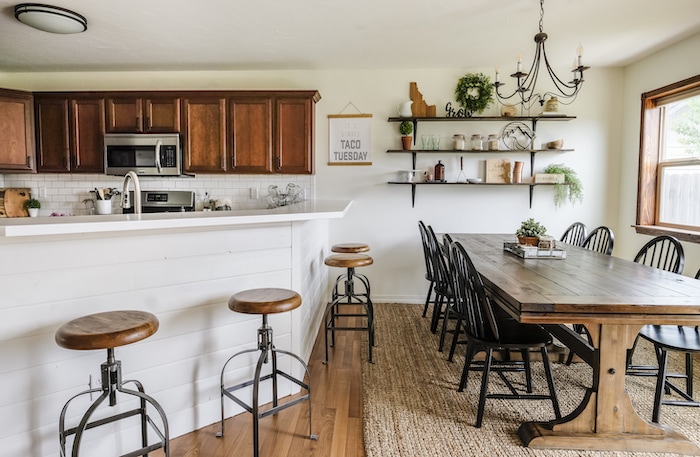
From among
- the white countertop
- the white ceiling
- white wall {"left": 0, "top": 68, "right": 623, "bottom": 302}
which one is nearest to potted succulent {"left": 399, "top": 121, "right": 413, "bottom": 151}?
white wall {"left": 0, "top": 68, "right": 623, "bottom": 302}

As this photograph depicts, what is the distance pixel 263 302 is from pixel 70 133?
367 cm

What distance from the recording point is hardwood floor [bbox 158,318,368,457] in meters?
1.98

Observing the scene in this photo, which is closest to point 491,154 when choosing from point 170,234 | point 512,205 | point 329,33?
point 512,205

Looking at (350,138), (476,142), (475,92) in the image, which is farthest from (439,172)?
(350,138)

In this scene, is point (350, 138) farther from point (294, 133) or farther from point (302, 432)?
point (302, 432)

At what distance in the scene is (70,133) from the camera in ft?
13.9

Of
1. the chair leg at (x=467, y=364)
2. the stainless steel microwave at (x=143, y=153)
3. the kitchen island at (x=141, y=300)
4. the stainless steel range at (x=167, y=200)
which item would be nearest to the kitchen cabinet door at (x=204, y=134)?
the stainless steel microwave at (x=143, y=153)

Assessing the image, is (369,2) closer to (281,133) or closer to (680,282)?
(281,133)

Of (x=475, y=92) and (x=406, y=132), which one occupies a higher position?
(x=475, y=92)

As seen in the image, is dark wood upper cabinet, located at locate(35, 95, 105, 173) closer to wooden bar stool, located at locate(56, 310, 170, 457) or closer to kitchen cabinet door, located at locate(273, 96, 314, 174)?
kitchen cabinet door, located at locate(273, 96, 314, 174)

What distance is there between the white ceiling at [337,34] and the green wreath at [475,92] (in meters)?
0.16

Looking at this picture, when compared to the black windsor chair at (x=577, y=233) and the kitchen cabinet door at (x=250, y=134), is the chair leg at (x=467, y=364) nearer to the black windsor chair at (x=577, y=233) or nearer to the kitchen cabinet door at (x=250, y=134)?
the black windsor chair at (x=577, y=233)

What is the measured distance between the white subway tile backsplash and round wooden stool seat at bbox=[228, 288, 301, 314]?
8.59ft

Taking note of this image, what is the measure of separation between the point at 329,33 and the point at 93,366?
9.70 feet
